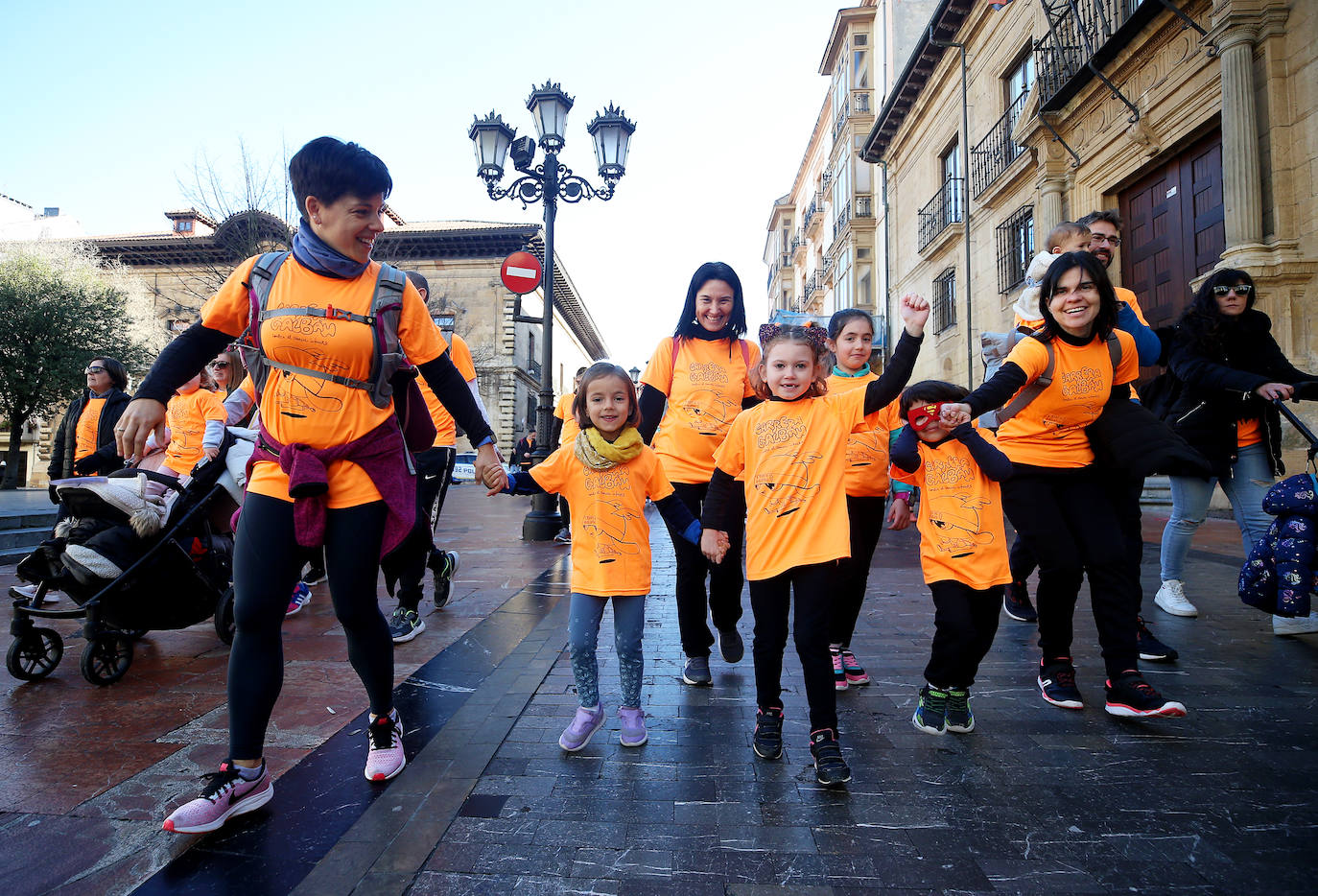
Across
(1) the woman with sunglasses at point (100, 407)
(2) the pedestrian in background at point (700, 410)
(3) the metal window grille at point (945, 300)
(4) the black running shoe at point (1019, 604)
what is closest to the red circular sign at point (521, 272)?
(1) the woman with sunglasses at point (100, 407)

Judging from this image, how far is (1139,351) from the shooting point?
3.42 metres

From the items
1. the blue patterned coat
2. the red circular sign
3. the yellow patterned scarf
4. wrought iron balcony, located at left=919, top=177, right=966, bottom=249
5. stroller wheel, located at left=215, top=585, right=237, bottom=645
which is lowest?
stroller wheel, located at left=215, top=585, right=237, bottom=645

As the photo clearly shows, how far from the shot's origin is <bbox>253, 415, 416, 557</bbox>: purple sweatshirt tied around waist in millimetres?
2158

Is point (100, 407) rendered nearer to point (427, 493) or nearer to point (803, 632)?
point (427, 493)

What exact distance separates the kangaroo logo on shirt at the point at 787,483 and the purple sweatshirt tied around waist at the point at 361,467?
121cm

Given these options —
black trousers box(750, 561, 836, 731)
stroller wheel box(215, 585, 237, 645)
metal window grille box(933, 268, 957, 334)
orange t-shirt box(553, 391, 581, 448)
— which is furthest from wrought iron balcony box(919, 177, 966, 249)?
stroller wheel box(215, 585, 237, 645)

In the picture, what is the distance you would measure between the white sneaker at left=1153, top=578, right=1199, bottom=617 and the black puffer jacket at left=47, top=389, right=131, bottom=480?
5.93 m

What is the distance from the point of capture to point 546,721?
2.87 meters

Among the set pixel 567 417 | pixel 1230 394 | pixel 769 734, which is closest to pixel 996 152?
pixel 567 417

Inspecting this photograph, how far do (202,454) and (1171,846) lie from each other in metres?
5.52

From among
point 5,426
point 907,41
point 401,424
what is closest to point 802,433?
point 401,424

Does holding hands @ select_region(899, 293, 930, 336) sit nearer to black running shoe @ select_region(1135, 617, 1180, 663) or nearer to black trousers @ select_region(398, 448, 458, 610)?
black running shoe @ select_region(1135, 617, 1180, 663)

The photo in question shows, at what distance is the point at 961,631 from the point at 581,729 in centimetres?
140

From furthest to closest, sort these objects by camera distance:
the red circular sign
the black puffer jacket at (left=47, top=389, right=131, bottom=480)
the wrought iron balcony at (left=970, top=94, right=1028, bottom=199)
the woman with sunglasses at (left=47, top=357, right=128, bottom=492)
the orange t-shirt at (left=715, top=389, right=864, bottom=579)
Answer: the wrought iron balcony at (left=970, top=94, right=1028, bottom=199) < the red circular sign < the woman with sunglasses at (left=47, top=357, right=128, bottom=492) < the black puffer jacket at (left=47, top=389, right=131, bottom=480) < the orange t-shirt at (left=715, top=389, right=864, bottom=579)
